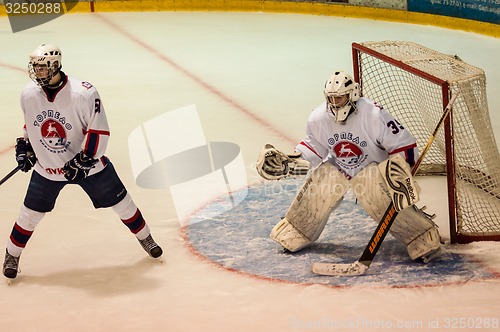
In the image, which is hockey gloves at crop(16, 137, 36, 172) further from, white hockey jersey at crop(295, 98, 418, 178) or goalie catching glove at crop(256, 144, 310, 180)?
white hockey jersey at crop(295, 98, 418, 178)

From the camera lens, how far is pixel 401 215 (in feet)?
13.6

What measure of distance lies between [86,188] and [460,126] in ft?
5.57

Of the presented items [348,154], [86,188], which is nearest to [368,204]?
[348,154]

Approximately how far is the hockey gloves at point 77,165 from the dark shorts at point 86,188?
11 centimetres

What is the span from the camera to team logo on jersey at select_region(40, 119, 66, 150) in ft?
13.0

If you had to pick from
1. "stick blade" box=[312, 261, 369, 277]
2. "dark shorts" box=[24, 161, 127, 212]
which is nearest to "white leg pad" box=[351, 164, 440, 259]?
"stick blade" box=[312, 261, 369, 277]

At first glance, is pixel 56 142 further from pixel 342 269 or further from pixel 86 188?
pixel 342 269

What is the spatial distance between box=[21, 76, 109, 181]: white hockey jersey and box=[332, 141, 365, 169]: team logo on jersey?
3.23ft

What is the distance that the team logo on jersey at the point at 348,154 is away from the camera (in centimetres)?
414

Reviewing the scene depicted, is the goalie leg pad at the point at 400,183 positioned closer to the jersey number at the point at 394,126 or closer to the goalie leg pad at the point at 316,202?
the jersey number at the point at 394,126

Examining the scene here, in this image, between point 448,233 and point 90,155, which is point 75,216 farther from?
point 448,233

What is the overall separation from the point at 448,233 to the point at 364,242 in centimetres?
42

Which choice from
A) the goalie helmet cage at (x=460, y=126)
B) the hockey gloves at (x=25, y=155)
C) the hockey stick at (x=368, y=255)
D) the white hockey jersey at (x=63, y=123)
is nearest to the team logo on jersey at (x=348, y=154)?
the hockey stick at (x=368, y=255)

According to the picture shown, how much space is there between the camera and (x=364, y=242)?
445 cm
